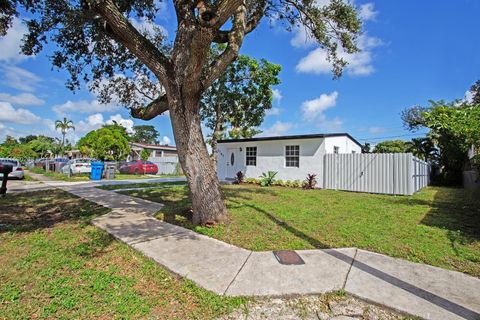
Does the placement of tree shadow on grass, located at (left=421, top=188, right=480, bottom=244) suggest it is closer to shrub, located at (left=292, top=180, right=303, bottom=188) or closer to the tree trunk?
the tree trunk

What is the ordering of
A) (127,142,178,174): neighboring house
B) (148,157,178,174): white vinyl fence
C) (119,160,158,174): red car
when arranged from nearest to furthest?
(119,160,158,174): red car
(148,157,178,174): white vinyl fence
(127,142,178,174): neighboring house

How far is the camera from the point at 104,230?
4.70 meters

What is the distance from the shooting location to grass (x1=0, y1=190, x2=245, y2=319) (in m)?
2.40

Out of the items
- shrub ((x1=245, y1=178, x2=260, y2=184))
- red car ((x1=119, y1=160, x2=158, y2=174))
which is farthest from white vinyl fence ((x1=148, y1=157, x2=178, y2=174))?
shrub ((x1=245, y1=178, x2=260, y2=184))

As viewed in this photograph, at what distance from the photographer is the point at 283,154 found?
47.5 feet

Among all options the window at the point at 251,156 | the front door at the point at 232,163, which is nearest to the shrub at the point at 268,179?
the window at the point at 251,156

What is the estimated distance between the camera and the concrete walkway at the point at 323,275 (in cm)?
253

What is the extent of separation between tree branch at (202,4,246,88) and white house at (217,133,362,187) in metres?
8.54

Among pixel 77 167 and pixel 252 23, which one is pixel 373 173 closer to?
pixel 252 23

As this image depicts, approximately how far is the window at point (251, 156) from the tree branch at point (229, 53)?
10.5m

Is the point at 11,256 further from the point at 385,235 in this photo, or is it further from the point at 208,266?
the point at 385,235

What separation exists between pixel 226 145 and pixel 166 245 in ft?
44.2

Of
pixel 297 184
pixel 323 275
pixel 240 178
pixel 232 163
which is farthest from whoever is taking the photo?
pixel 232 163

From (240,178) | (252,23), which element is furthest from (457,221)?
(240,178)
